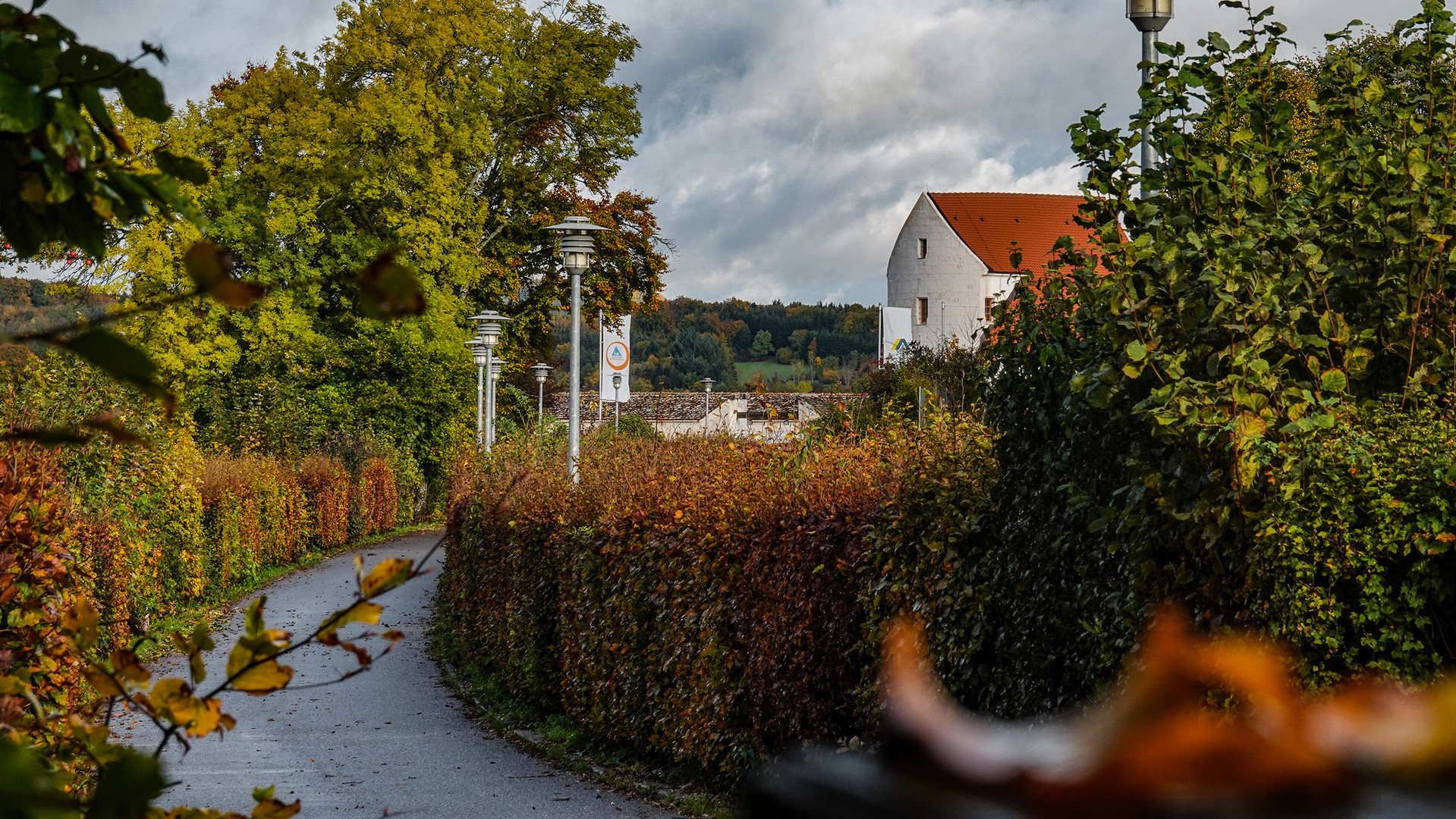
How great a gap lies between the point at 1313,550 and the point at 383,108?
34.3m

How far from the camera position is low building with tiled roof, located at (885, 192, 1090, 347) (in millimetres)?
51094

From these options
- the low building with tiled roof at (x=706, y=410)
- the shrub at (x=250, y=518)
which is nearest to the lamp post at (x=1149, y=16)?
the low building with tiled roof at (x=706, y=410)

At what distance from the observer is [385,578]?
5.27ft

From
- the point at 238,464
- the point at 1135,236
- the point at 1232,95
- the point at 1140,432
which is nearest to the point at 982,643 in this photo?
the point at 1140,432

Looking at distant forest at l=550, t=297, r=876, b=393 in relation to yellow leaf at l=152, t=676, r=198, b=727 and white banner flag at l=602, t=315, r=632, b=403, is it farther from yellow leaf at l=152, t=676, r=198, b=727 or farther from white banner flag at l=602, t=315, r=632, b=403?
yellow leaf at l=152, t=676, r=198, b=727

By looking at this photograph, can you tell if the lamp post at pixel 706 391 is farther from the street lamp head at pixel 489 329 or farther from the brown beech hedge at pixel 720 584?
the street lamp head at pixel 489 329

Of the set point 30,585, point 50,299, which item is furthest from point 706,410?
point 30,585

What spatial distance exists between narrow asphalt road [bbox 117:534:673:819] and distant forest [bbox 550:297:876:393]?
6447 cm

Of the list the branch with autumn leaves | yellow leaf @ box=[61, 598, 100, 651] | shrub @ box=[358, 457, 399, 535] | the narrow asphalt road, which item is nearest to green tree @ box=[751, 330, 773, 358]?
shrub @ box=[358, 457, 399, 535]

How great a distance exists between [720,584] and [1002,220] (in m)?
48.7

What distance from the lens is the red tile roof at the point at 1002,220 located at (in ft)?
171

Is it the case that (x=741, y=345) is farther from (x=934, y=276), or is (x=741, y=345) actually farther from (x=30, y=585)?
(x=30, y=585)

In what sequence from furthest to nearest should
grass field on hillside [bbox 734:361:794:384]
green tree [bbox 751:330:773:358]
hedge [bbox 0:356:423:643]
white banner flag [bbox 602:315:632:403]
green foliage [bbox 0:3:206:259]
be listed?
green tree [bbox 751:330:773:358], grass field on hillside [bbox 734:361:794:384], white banner flag [bbox 602:315:632:403], hedge [bbox 0:356:423:643], green foliage [bbox 0:3:206:259]

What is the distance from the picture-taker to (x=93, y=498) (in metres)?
15.1
